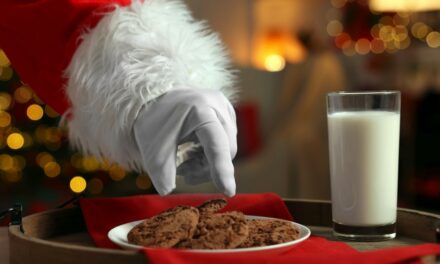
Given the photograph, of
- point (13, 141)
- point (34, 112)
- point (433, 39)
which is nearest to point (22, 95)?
point (34, 112)

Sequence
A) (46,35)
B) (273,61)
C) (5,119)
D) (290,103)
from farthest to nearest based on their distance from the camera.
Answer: (273,61)
(290,103)
(5,119)
(46,35)

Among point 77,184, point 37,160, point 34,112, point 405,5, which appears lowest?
point 77,184

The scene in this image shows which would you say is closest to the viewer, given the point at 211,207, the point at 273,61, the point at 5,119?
the point at 211,207

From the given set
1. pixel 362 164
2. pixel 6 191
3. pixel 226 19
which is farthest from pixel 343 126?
pixel 226 19

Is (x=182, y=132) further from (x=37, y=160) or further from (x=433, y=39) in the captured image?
(x=433, y=39)

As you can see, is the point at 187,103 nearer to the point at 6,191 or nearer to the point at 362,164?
the point at 362,164
